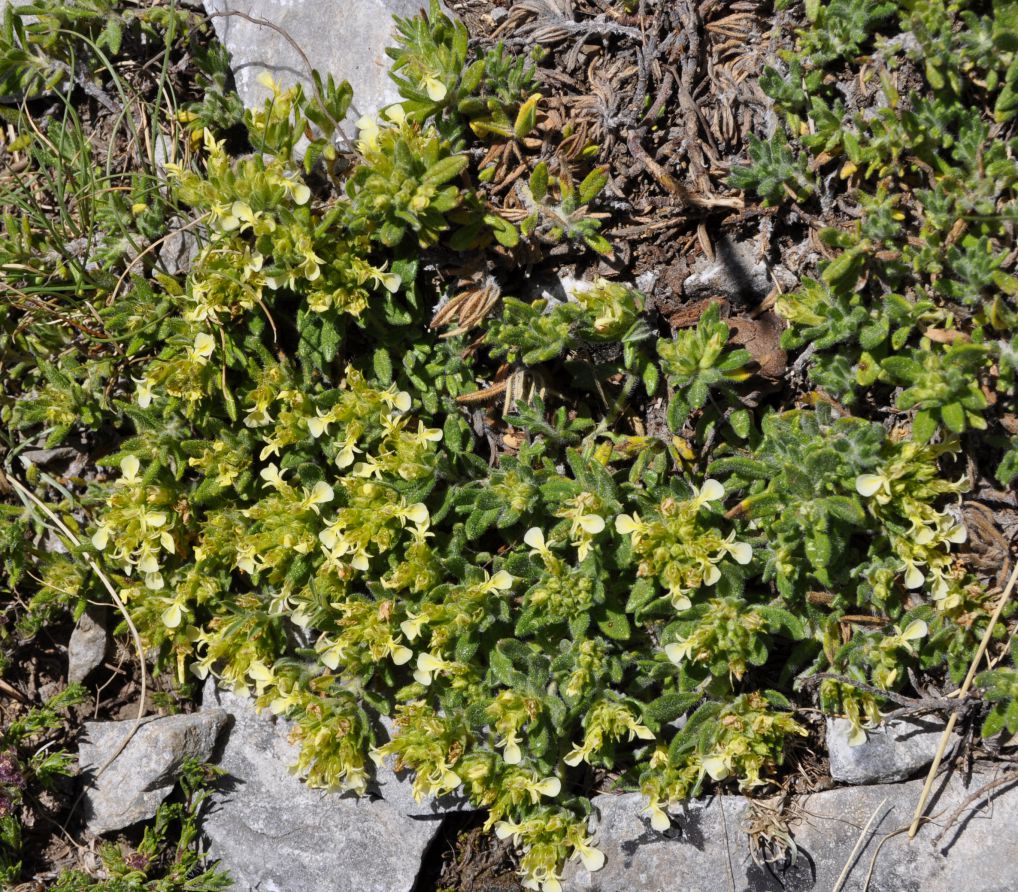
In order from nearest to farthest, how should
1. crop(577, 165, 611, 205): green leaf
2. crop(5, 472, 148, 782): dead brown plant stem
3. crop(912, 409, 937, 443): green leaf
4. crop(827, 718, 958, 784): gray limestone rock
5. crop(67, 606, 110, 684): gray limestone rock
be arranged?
1. crop(912, 409, 937, 443): green leaf
2. crop(827, 718, 958, 784): gray limestone rock
3. crop(577, 165, 611, 205): green leaf
4. crop(5, 472, 148, 782): dead brown plant stem
5. crop(67, 606, 110, 684): gray limestone rock

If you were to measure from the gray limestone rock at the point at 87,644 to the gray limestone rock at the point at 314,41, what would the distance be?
2.85 m

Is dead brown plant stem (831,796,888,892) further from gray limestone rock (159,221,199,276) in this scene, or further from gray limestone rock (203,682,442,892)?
gray limestone rock (159,221,199,276)

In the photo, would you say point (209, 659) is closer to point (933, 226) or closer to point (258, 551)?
point (258, 551)

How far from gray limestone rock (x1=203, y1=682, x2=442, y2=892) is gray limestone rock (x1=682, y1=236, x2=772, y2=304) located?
2898 mm

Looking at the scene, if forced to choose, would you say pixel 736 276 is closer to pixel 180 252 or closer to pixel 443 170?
pixel 443 170

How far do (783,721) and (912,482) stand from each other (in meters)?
1.13

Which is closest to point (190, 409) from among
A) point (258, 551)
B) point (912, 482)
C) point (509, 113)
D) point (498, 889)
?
point (258, 551)

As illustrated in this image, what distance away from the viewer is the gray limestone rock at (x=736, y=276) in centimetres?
409

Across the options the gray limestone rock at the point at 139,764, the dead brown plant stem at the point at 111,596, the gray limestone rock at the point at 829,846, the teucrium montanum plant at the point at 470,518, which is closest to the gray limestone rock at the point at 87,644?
the dead brown plant stem at the point at 111,596

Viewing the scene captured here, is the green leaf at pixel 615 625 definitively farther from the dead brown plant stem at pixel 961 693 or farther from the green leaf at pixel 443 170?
the green leaf at pixel 443 170

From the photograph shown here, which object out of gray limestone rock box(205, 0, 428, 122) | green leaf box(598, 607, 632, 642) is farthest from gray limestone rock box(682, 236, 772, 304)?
gray limestone rock box(205, 0, 428, 122)

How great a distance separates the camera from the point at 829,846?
3.99 meters

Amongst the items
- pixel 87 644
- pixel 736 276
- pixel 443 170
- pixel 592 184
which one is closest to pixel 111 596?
pixel 87 644

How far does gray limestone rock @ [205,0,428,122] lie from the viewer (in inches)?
177
